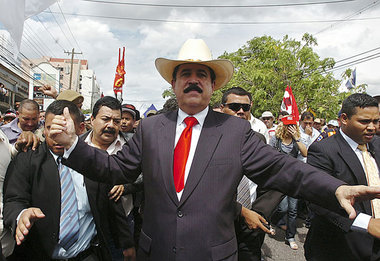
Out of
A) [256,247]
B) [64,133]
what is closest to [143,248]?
[64,133]

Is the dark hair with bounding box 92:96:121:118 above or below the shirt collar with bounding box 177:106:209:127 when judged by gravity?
above

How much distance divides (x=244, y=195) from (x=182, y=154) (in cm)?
106

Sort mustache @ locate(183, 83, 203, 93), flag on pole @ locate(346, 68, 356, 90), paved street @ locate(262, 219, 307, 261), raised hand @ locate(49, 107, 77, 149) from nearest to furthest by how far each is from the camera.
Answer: raised hand @ locate(49, 107, 77, 149) < mustache @ locate(183, 83, 203, 93) < paved street @ locate(262, 219, 307, 261) < flag on pole @ locate(346, 68, 356, 90)

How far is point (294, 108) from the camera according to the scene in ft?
20.3

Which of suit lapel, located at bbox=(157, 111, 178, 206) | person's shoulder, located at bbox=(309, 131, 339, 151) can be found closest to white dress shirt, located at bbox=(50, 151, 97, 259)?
suit lapel, located at bbox=(157, 111, 178, 206)

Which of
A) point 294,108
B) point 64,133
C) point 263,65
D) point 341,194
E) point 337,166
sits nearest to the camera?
point 341,194

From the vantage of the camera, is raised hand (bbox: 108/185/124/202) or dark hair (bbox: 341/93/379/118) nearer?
raised hand (bbox: 108/185/124/202)

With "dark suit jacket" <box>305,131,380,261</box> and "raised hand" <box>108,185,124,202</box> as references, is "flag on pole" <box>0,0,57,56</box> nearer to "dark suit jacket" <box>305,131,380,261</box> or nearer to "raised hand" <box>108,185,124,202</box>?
"raised hand" <box>108,185,124,202</box>

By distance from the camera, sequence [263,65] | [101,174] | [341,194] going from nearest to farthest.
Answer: [341,194]
[101,174]
[263,65]

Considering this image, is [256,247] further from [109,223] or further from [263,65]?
[263,65]

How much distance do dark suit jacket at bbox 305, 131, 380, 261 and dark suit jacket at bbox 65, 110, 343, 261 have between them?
91 cm

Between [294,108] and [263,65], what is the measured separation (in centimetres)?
1175

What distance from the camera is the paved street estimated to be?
4580mm

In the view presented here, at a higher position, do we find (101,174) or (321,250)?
(101,174)
